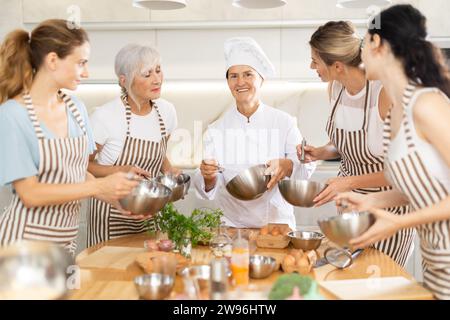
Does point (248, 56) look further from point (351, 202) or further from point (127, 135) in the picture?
point (351, 202)

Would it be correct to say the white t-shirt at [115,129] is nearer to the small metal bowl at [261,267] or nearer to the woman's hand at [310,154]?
the woman's hand at [310,154]

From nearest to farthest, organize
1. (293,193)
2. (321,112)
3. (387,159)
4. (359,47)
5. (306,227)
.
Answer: (387,159), (293,193), (359,47), (306,227), (321,112)

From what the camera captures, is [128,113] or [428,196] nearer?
[428,196]

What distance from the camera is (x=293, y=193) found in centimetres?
221

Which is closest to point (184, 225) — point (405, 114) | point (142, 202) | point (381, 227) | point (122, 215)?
Answer: point (142, 202)

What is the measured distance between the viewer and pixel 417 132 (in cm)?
167

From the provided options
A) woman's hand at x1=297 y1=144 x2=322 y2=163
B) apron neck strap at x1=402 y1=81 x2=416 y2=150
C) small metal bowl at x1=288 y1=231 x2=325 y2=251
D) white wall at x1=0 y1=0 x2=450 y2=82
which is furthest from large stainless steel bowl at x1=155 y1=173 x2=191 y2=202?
white wall at x1=0 y1=0 x2=450 y2=82

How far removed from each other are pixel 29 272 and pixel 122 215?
127 centimetres

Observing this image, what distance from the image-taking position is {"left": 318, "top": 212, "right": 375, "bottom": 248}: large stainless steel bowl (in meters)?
1.68

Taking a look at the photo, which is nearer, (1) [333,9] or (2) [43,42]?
(2) [43,42]

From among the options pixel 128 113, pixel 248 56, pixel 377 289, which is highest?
pixel 248 56
